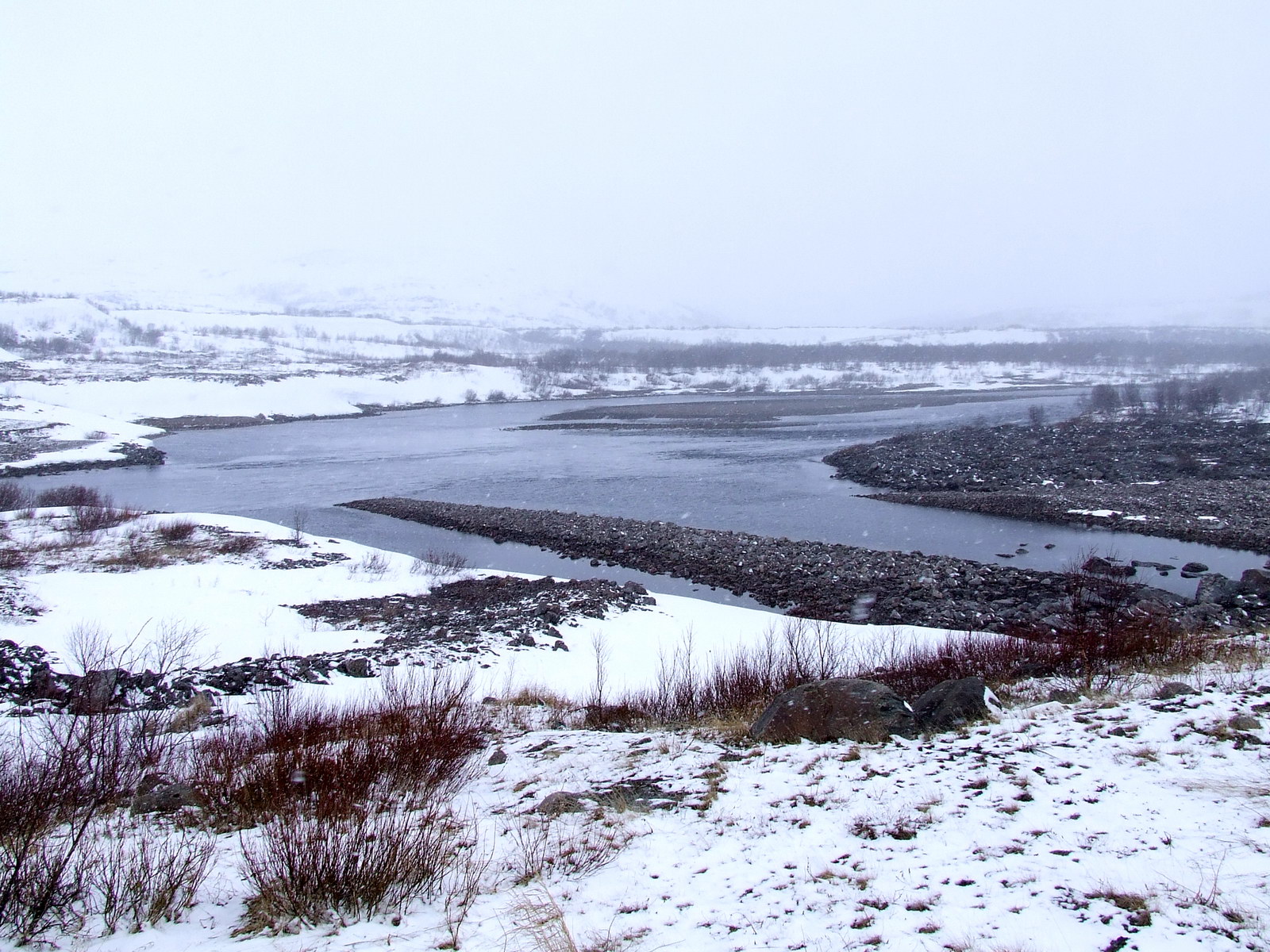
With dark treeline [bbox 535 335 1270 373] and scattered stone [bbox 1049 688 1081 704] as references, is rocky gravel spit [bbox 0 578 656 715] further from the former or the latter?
dark treeline [bbox 535 335 1270 373]

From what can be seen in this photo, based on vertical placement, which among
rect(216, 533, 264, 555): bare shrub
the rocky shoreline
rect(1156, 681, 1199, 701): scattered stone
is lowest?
rect(216, 533, 264, 555): bare shrub

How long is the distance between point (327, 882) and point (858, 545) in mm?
18012

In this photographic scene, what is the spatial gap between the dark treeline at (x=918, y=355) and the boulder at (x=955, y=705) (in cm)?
9909

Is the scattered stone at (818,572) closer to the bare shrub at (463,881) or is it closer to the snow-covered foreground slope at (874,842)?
the snow-covered foreground slope at (874,842)

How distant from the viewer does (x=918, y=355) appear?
128625 millimetres

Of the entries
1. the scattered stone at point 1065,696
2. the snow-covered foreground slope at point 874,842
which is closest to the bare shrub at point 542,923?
the snow-covered foreground slope at point 874,842

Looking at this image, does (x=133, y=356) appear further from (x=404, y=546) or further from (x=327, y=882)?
(x=327, y=882)

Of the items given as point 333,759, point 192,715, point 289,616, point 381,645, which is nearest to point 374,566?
point 289,616

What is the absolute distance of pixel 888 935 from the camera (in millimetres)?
2930

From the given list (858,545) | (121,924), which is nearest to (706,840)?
(121,924)

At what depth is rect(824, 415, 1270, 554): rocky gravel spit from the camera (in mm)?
20641

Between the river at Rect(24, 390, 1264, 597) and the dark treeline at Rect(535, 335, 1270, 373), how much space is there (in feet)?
164

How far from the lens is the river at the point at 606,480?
794 inches

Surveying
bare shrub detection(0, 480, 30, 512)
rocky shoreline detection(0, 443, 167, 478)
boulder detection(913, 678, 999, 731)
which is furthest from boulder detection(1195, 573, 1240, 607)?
rocky shoreline detection(0, 443, 167, 478)
